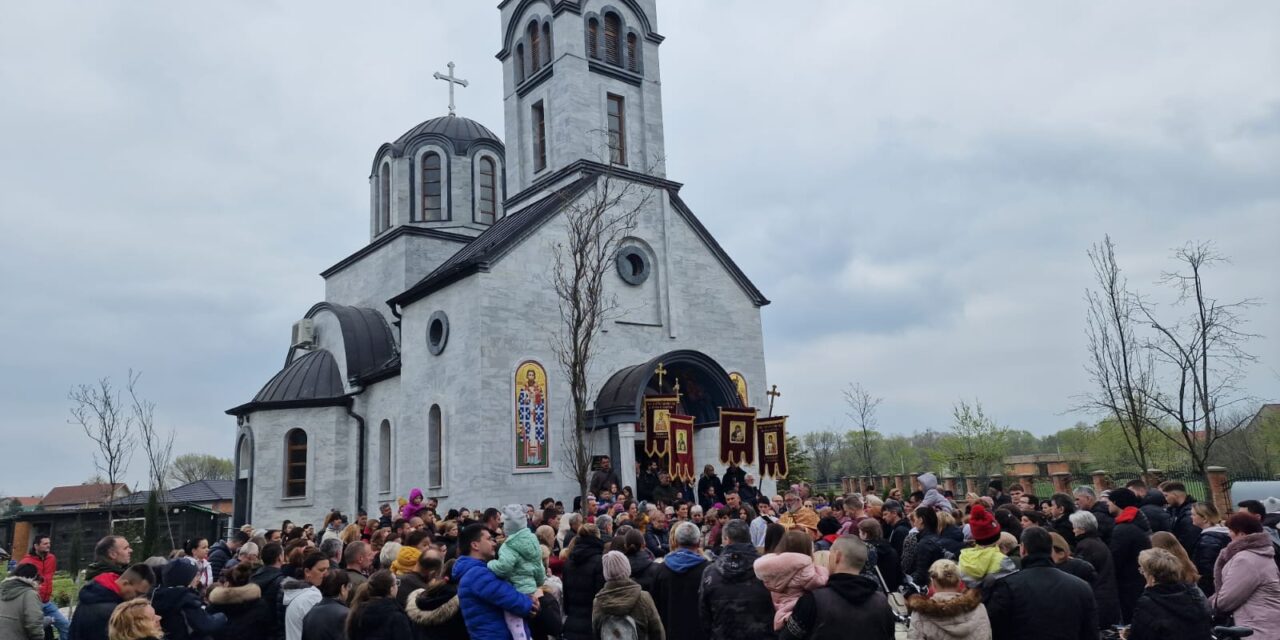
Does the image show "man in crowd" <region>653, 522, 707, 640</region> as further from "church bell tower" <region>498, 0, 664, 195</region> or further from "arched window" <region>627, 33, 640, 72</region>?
"arched window" <region>627, 33, 640, 72</region>

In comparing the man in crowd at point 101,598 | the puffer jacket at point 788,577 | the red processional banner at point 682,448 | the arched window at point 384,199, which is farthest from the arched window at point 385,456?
the puffer jacket at point 788,577

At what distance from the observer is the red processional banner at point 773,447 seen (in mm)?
20812

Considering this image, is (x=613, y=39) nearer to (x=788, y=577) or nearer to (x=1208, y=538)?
(x=1208, y=538)

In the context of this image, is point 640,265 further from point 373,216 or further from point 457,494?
point 373,216

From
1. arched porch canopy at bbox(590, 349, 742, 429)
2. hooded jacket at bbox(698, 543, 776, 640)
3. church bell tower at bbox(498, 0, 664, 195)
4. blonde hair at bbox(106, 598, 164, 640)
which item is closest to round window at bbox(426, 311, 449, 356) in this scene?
arched porch canopy at bbox(590, 349, 742, 429)

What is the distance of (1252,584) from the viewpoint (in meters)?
6.21

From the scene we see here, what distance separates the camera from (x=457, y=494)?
19266 millimetres

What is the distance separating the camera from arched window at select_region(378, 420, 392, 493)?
76.2 feet

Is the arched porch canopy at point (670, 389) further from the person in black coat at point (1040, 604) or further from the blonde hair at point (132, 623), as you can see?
the blonde hair at point (132, 623)

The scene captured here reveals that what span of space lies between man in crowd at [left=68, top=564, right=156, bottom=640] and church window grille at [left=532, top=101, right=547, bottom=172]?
1850cm

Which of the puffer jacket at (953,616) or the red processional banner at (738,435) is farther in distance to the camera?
the red processional banner at (738,435)

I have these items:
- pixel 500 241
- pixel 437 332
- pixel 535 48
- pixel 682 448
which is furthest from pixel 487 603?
pixel 535 48

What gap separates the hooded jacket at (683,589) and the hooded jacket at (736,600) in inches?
31.1

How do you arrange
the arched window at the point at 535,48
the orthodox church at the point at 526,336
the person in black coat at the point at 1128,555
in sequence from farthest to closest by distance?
the arched window at the point at 535,48, the orthodox church at the point at 526,336, the person in black coat at the point at 1128,555
